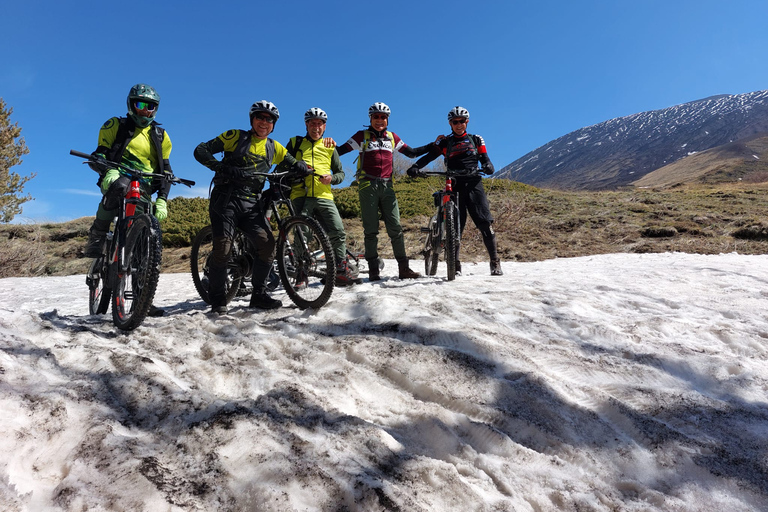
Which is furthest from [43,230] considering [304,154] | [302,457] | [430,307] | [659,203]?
[659,203]

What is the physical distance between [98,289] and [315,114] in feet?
10.6

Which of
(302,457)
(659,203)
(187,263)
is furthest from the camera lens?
(659,203)

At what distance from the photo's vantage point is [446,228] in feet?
18.7

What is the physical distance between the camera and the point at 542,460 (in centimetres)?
175

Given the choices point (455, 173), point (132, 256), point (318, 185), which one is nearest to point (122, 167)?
point (132, 256)

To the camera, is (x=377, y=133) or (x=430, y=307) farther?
(x=377, y=133)

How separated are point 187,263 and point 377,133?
792cm

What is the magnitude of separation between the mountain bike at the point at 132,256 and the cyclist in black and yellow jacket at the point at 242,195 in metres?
0.48

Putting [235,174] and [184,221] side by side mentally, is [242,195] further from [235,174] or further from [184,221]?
[184,221]

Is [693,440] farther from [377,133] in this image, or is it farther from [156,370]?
[377,133]

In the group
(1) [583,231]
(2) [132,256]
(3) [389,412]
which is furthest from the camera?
(1) [583,231]

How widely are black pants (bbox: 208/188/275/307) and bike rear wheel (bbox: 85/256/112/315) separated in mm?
955

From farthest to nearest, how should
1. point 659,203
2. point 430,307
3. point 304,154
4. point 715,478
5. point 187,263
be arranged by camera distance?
point 659,203
point 187,263
point 304,154
point 430,307
point 715,478

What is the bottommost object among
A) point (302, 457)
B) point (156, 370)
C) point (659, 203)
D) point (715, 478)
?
point (715, 478)
